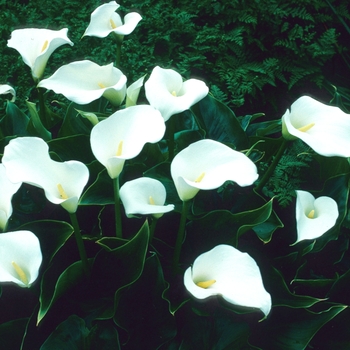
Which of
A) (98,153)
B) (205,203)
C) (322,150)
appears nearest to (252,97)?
(205,203)

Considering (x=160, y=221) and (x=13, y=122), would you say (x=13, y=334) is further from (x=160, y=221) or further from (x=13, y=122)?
(x=13, y=122)

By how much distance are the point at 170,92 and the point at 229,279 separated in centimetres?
42

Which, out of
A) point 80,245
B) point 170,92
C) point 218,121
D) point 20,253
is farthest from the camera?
point 218,121

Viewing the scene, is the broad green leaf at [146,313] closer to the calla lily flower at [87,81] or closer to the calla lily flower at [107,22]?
the calla lily flower at [87,81]

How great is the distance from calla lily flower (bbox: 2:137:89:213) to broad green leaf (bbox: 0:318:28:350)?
290 mm

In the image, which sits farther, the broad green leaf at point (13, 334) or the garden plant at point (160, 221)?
the broad green leaf at point (13, 334)

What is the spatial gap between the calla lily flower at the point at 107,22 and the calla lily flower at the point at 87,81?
6.0 inches

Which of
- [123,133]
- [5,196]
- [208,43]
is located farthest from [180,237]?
[208,43]

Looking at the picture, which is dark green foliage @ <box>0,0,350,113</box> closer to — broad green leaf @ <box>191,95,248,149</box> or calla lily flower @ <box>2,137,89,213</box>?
broad green leaf @ <box>191,95,248,149</box>

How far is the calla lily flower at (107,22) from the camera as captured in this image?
42.8 inches

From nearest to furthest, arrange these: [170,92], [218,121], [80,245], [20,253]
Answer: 1. [20,253]
2. [80,245]
3. [170,92]
4. [218,121]

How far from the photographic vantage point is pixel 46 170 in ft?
2.53

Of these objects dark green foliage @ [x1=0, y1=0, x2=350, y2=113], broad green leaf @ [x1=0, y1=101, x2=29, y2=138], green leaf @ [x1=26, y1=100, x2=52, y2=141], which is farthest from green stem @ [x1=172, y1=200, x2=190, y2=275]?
dark green foliage @ [x1=0, y1=0, x2=350, y2=113]

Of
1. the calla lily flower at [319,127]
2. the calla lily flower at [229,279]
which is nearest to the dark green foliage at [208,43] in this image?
the calla lily flower at [319,127]
